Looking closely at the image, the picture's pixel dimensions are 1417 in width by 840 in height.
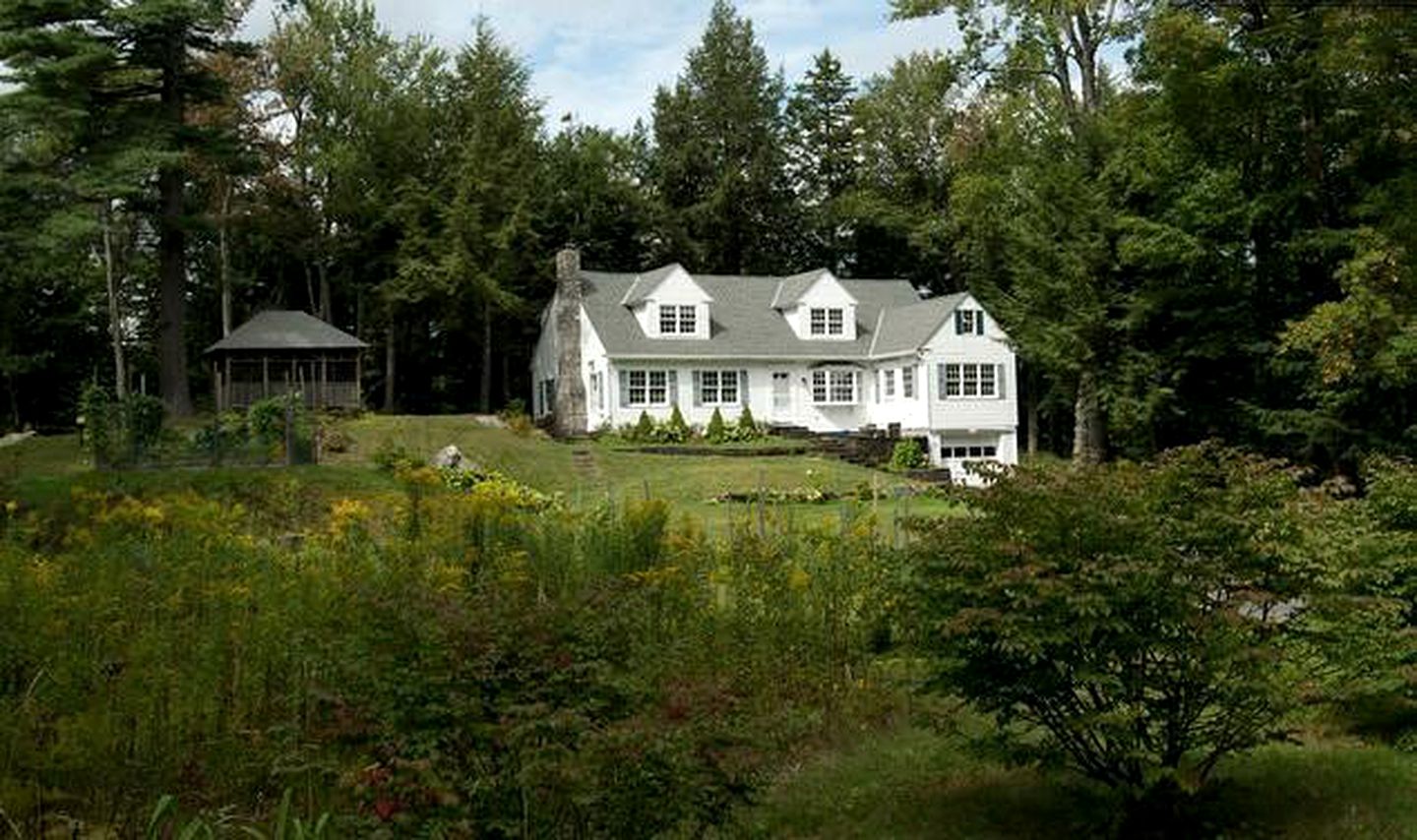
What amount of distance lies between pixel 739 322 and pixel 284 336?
13.6m

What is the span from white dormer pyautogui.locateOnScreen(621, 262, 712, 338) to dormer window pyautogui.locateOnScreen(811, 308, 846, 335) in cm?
359

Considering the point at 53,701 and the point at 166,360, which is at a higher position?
the point at 166,360

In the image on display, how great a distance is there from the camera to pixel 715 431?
3647 cm

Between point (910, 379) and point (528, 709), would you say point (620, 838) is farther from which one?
point (910, 379)

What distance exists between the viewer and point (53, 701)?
5477mm

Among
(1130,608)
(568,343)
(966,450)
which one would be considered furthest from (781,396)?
(1130,608)

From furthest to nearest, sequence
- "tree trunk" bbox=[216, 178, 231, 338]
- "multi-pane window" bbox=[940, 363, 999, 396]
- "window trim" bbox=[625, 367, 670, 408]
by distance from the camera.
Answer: "tree trunk" bbox=[216, 178, 231, 338]
"window trim" bbox=[625, 367, 670, 408]
"multi-pane window" bbox=[940, 363, 999, 396]

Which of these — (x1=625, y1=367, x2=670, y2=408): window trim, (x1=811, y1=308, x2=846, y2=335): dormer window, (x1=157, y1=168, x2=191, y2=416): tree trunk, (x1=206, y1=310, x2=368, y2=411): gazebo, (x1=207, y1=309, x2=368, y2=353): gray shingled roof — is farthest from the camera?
(x1=811, y1=308, x2=846, y2=335): dormer window

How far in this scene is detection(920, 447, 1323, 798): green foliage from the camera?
5.85m

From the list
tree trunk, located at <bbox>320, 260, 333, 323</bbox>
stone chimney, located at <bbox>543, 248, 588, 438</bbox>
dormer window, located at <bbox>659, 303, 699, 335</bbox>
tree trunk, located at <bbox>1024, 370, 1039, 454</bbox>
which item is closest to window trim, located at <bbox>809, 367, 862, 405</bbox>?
dormer window, located at <bbox>659, 303, 699, 335</bbox>

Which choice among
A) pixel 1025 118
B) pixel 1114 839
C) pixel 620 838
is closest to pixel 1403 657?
pixel 1114 839

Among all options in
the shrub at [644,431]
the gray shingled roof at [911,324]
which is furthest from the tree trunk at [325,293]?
the gray shingled roof at [911,324]

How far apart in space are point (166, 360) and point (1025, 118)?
74.8 feet

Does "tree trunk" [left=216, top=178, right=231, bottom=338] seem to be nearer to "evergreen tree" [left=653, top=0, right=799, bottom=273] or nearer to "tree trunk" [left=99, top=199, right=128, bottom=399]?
"tree trunk" [left=99, top=199, right=128, bottom=399]
